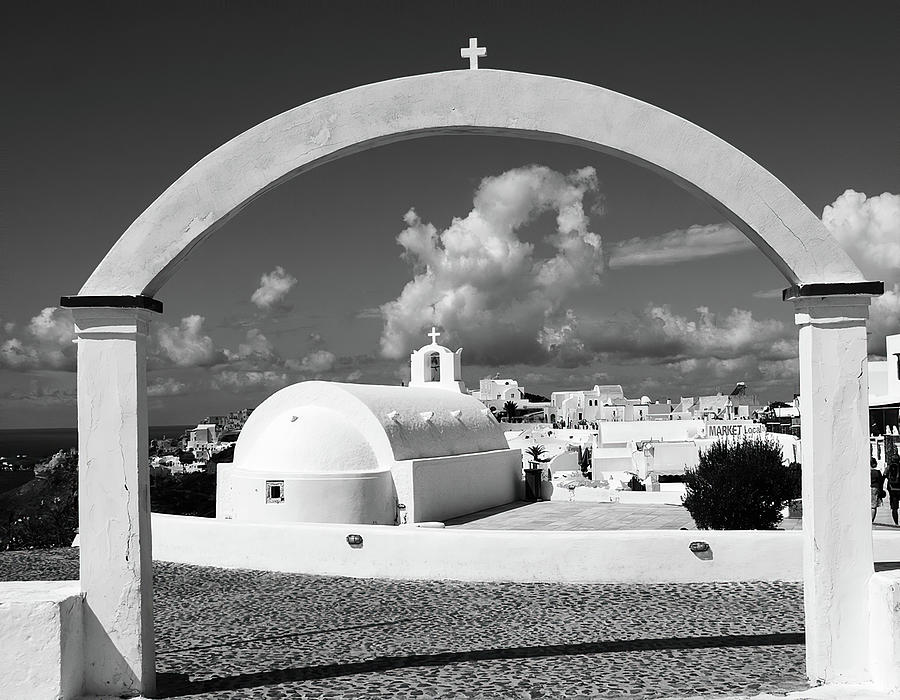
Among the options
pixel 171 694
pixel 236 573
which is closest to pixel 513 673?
pixel 171 694

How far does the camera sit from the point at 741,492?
14.6 meters

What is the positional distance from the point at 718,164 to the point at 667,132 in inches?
15.4

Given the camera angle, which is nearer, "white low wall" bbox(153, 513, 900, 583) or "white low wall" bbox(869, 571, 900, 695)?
"white low wall" bbox(869, 571, 900, 695)

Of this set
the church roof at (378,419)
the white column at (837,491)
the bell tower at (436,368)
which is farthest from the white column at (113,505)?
the bell tower at (436,368)

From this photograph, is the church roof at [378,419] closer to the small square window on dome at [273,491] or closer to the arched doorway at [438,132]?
the small square window on dome at [273,491]

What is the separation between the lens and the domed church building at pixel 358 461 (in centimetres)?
1755

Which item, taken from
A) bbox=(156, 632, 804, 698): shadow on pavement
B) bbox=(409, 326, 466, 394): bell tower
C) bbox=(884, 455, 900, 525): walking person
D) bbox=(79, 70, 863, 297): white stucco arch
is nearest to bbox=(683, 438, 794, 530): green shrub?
bbox=(884, 455, 900, 525): walking person

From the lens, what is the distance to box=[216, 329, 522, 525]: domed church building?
57.6 feet

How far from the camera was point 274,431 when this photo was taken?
62.0 feet

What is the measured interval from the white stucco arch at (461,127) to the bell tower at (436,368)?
79.9ft

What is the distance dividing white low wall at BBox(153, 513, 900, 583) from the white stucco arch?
463 cm

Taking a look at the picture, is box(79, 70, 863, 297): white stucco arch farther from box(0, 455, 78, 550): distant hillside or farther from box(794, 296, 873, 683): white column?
box(0, 455, 78, 550): distant hillside

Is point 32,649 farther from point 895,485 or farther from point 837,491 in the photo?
point 895,485

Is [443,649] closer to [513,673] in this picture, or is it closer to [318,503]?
[513,673]
